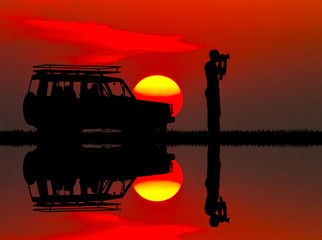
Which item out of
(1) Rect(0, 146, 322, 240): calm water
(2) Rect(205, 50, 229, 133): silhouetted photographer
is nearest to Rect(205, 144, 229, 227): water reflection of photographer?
(1) Rect(0, 146, 322, 240): calm water

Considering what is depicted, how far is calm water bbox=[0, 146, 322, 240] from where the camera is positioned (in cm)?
714

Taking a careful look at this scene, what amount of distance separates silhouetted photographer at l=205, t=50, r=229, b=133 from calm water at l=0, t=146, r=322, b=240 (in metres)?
10.8

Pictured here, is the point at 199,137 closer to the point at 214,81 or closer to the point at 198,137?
the point at 198,137

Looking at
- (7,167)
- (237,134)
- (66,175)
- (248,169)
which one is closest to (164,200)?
(66,175)

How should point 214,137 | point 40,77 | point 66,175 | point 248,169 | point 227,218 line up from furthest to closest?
point 214,137, point 40,77, point 248,169, point 66,175, point 227,218

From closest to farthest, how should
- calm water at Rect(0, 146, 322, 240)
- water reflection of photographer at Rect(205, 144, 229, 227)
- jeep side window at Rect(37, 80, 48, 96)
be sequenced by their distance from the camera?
calm water at Rect(0, 146, 322, 240) → water reflection of photographer at Rect(205, 144, 229, 227) → jeep side window at Rect(37, 80, 48, 96)

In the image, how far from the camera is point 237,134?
32969 mm

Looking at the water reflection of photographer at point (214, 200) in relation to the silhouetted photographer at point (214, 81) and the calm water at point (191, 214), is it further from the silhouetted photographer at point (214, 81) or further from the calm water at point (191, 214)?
the silhouetted photographer at point (214, 81)

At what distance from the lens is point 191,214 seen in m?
8.70

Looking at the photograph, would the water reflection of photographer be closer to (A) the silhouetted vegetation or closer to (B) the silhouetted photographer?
(B) the silhouetted photographer

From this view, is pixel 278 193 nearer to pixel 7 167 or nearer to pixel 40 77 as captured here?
pixel 7 167

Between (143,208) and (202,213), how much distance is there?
88 cm

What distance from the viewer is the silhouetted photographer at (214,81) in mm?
24755

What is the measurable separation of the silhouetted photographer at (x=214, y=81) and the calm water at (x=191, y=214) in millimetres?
10801
